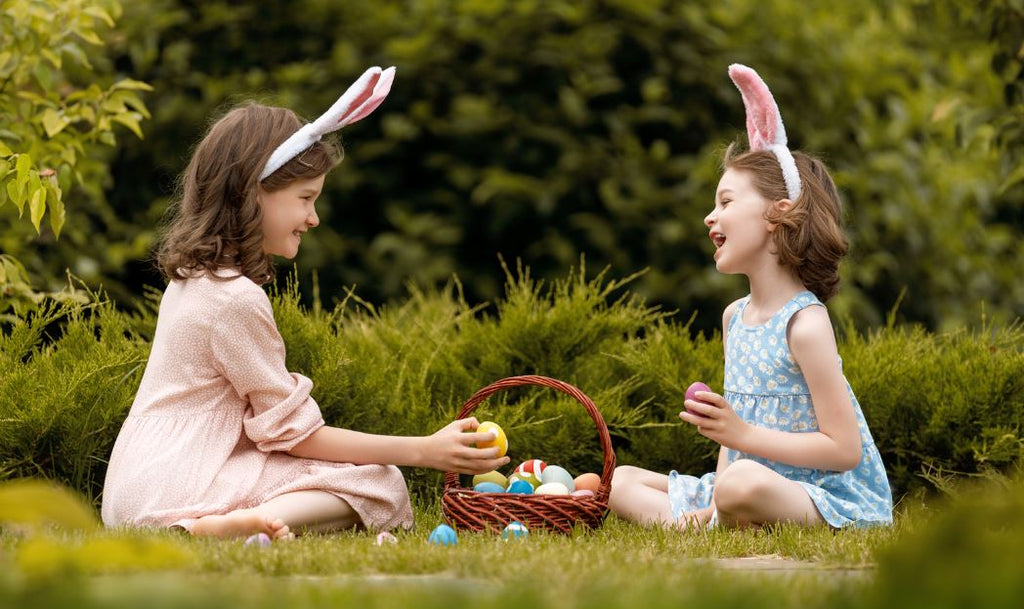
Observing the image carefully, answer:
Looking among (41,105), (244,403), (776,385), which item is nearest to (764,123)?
(776,385)

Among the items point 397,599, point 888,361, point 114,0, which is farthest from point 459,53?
point 397,599

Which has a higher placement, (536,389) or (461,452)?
(461,452)

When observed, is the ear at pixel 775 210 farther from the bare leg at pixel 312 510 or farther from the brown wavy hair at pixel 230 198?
the bare leg at pixel 312 510

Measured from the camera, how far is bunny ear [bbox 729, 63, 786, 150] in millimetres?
4008

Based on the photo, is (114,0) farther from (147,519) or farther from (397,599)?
(397,599)

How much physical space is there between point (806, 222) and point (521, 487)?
4.05 ft

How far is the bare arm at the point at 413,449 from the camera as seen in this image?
3553 millimetres

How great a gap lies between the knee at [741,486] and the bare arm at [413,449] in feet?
2.16

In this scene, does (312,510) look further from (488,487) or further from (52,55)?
(52,55)

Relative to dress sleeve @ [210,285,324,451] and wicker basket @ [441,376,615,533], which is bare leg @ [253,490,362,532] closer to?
dress sleeve @ [210,285,324,451]

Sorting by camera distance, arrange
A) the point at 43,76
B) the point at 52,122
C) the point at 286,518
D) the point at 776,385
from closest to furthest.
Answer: the point at 286,518, the point at 776,385, the point at 52,122, the point at 43,76

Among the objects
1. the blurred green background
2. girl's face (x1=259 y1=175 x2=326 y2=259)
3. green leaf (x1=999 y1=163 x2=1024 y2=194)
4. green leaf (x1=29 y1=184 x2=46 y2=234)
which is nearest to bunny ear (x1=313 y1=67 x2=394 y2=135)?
girl's face (x1=259 y1=175 x2=326 y2=259)

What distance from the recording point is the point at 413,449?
12.0 ft

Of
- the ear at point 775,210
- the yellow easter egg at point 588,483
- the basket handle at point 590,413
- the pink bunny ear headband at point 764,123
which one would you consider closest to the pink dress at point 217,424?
the basket handle at point 590,413
